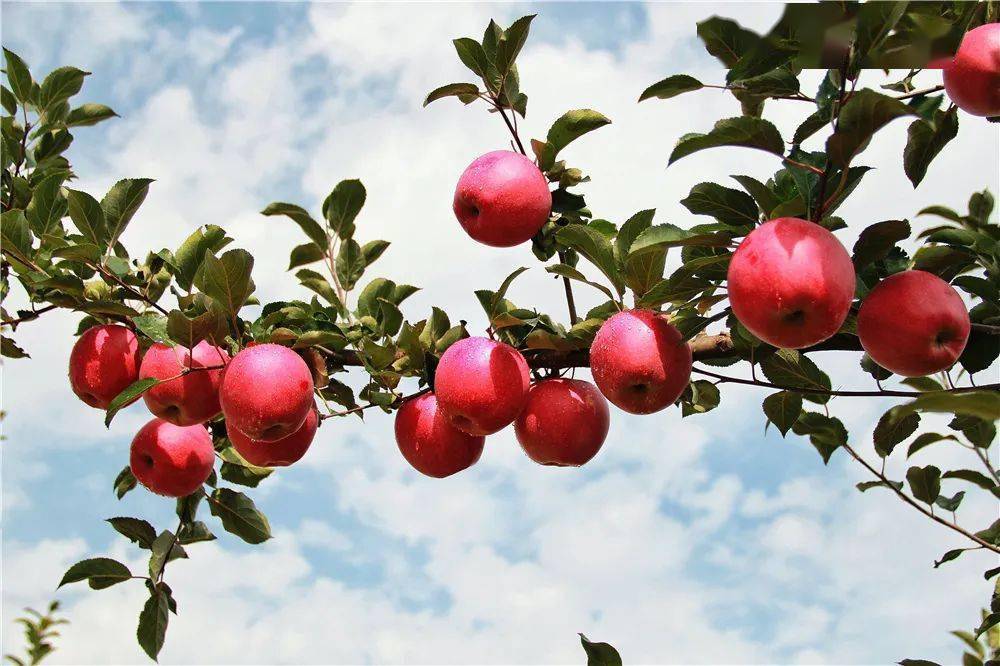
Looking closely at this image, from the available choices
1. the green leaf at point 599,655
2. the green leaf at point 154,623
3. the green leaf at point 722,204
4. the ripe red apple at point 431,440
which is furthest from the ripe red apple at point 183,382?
the green leaf at point 722,204

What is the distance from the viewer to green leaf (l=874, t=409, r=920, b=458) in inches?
109

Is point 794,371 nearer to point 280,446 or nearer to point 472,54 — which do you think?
point 472,54

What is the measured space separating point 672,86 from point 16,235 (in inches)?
78.1

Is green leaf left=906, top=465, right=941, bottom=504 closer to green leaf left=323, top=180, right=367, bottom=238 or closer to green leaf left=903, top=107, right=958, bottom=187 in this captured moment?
green leaf left=903, top=107, right=958, bottom=187

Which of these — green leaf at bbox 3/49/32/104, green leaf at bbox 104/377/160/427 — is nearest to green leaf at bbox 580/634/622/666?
green leaf at bbox 104/377/160/427

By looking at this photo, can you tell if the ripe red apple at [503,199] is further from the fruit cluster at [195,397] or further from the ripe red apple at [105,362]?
the ripe red apple at [105,362]

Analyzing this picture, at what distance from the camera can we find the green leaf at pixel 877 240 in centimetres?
191

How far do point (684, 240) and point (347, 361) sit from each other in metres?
1.17

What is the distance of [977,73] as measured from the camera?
Result: 1.91 m

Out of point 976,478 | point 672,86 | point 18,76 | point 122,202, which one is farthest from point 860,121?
point 18,76

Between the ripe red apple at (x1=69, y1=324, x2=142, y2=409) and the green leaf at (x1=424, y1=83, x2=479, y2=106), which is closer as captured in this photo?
the green leaf at (x1=424, y1=83, x2=479, y2=106)

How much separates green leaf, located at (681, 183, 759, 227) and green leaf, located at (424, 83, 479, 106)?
871 mm

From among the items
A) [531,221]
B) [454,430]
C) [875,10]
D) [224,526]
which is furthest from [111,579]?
[875,10]

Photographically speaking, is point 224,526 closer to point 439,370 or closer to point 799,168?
point 439,370
